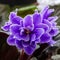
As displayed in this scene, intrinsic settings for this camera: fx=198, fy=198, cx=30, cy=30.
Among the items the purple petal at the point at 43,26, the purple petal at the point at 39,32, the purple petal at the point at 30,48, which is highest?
the purple petal at the point at 43,26

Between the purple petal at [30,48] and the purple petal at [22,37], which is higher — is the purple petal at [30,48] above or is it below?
Answer: below

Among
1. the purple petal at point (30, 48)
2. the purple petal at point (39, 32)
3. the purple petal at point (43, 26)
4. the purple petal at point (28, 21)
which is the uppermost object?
the purple petal at point (28, 21)

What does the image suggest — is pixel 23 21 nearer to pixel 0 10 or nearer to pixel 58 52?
pixel 58 52

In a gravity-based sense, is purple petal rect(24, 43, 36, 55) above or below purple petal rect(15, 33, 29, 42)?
below

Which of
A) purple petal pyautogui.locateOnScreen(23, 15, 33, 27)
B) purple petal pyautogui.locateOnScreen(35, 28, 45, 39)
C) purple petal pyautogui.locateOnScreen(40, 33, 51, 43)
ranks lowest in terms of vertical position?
purple petal pyautogui.locateOnScreen(40, 33, 51, 43)

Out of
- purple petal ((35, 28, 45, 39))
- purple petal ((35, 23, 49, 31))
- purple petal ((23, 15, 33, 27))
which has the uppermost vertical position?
purple petal ((23, 15, 33, 27))

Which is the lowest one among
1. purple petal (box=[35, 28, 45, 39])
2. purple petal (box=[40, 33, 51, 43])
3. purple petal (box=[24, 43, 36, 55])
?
purple petal (box=[24, 43, 36, 55])

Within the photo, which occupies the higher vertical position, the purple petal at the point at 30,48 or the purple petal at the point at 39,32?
the purple petal at the point at 39,32

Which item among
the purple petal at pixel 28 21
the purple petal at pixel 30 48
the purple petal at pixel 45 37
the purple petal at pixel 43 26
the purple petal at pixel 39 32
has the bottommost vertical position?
the purple petal at pixel 30 48

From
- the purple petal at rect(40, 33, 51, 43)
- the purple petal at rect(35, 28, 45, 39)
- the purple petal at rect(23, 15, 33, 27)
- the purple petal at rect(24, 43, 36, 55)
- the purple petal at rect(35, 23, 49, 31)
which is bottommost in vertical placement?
the purple petal at rect(24, 43, 36, 55)

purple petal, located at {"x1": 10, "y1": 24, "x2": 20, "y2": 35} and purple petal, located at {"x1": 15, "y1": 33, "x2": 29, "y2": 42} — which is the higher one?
purple petal, located at {"x1": 10, "y1": 24, "x2": 20, "y2": 35}

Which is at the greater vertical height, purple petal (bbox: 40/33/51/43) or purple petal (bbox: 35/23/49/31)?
purple petal (bbox: 35/23/49/31)

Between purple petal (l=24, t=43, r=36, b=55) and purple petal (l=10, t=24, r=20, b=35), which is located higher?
purple petal (l=10, t=24, r=20, b=35)
